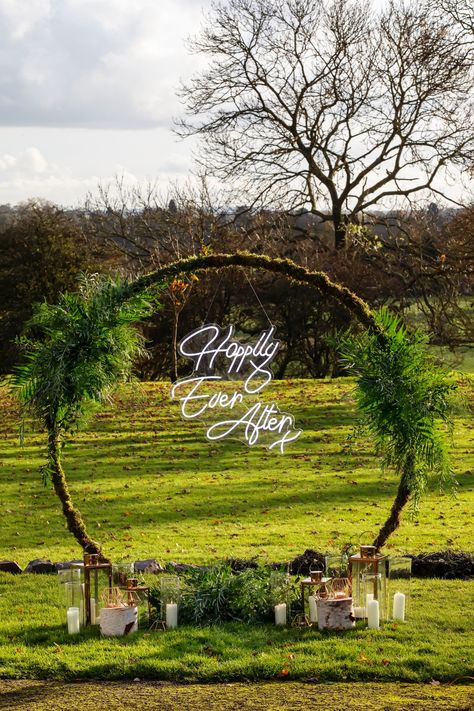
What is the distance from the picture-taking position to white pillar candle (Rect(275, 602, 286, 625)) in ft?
38.1

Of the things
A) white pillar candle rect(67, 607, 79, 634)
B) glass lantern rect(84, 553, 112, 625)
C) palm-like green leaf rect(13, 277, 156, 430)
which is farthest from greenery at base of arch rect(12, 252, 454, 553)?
white pillar candle rect(67, 607, 79, 634)

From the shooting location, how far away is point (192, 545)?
634 inches

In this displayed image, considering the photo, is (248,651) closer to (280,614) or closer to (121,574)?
(280,614)

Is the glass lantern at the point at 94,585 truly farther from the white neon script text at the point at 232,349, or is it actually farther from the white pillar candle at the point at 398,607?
the white pillar candle at the point at 398,607

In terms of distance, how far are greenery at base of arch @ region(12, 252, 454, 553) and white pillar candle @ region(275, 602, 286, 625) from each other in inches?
65.1

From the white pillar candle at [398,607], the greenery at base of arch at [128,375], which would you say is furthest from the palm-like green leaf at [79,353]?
the white pillar candle at [398,607]

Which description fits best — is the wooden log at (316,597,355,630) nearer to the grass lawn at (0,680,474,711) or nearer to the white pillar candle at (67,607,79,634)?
the grass lawn at (0,680,474,711)

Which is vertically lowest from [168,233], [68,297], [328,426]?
[328,426]

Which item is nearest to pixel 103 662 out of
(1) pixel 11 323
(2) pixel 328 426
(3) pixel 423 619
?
(3) pixel 423 619

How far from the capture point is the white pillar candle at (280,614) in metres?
11.6

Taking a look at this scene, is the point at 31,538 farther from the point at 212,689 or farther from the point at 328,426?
the point at 328,426

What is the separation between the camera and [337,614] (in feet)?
37.0

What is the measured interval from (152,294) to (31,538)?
6236mm

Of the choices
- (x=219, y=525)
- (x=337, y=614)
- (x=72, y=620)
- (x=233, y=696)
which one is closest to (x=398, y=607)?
(x=337, y=614)
